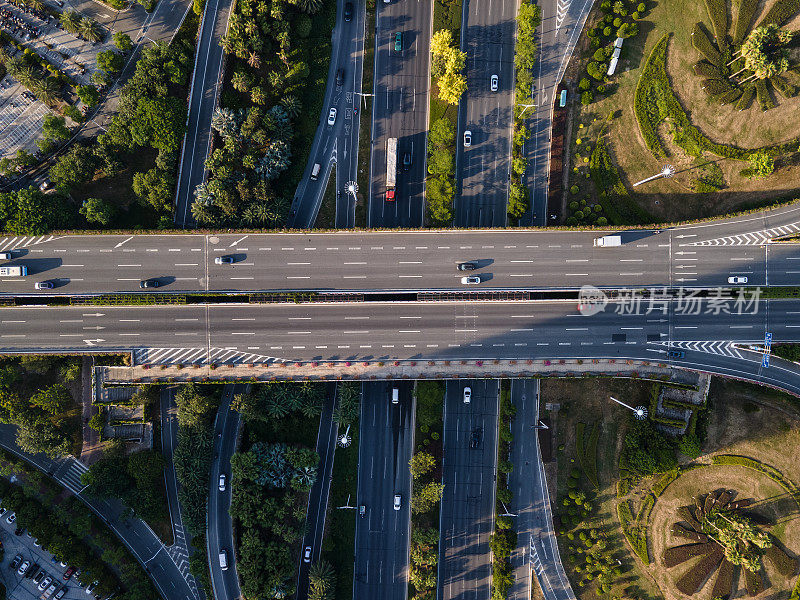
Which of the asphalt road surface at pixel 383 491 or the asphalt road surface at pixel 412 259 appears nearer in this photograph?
the asphalt road surface at pixel 412 259

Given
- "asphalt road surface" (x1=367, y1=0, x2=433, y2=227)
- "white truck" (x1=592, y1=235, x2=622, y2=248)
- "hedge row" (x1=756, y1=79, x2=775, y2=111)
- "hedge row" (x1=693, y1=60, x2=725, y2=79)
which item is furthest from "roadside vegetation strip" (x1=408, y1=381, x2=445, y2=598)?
"hedge row" (x1=756, y1=79, x2=775, y2=111)

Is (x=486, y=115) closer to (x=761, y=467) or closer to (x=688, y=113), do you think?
(x=688, y=113)

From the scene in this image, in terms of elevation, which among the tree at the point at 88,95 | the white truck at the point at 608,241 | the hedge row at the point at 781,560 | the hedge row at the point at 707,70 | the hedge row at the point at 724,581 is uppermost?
the hedge row at the point at 707,70

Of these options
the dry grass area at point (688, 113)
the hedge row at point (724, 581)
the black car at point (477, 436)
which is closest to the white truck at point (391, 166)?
the dry grass area at point (688, 113)

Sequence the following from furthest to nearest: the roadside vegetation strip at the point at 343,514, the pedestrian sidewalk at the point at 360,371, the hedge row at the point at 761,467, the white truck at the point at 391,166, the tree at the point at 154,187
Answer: the hedge row at the point at 761,467, the roadside vegetation strip at the point at 343,514, the white truck at the point at 391,166, the pedestrian sidewalk at the point at 360,371, the tree at the point at 154,187

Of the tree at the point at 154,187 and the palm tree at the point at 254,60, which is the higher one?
the palm tree at the point at 254,60

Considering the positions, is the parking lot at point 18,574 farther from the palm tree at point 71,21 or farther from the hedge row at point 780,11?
the hedge row at point 780,11

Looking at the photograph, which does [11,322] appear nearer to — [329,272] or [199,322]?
[199,322]

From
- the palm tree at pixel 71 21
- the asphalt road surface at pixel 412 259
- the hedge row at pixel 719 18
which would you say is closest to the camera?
the palm tree at pixel 71 21
